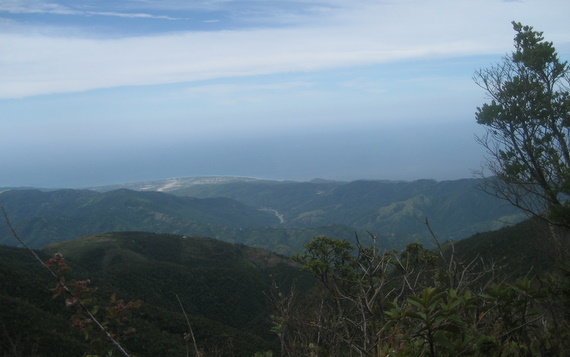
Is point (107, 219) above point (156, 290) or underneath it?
underneath

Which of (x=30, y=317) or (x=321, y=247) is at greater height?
(x=321, y=247)

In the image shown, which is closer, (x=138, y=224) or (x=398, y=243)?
(x=398, y=243)

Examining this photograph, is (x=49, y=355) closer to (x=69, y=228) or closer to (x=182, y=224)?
(x=182, y=224)

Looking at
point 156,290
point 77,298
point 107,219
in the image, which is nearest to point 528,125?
point 77,298

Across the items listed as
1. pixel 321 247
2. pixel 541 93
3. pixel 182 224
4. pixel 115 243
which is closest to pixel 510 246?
pixel 541 93

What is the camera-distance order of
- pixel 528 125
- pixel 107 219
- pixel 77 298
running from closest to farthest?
pixel 77 298 → pixel 528 125 → pixel 107 219

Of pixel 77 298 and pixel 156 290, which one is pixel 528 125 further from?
pixel 156 290

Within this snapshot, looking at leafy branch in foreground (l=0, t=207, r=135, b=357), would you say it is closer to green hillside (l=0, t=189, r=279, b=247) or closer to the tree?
the tree

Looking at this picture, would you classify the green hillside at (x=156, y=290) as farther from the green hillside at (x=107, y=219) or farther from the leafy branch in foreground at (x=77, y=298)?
the green hillside at (x=107, y=219)

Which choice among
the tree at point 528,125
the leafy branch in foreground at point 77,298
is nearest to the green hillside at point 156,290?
the leafy branch in foreground at point 77,298
